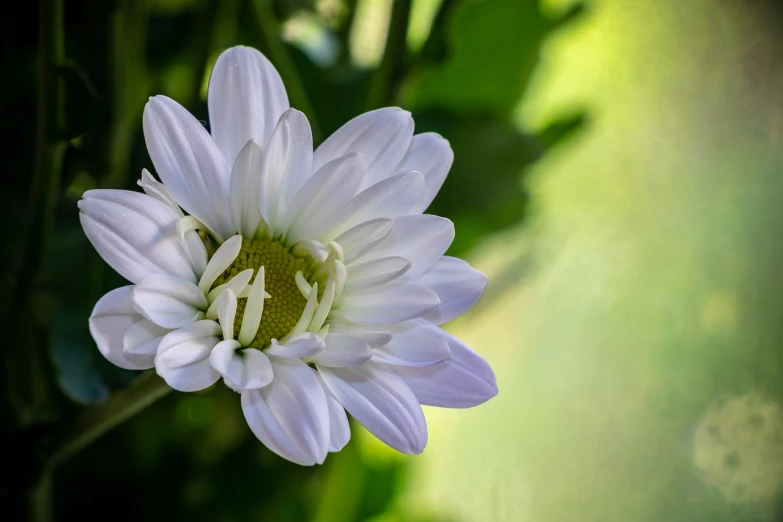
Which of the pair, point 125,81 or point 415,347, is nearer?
point 415,347

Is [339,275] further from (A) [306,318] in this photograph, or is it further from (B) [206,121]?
(B) [206,121]

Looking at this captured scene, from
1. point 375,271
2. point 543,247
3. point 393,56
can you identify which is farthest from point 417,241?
point 543,247

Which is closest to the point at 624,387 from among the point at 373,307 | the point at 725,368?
the point at 725,368

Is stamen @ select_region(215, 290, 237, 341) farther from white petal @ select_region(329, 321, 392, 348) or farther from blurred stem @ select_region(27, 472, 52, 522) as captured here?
blurred stem @ select_region(27, 472, 52, 522)

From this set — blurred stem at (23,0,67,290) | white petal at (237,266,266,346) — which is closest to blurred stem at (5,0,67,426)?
blurred stem at (23,0,67,290)

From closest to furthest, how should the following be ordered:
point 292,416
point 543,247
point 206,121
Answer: point 292,416 → point 206,121 → point 543,247

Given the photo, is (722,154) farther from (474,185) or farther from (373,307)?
(373,307)
